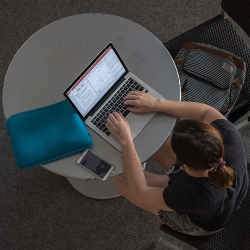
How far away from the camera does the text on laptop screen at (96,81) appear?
4.09 ft

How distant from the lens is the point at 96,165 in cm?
126

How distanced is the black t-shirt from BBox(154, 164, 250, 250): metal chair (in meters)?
0.09

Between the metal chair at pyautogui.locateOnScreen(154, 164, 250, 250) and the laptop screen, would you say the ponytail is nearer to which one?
the metal chair at pyautogui.locateOnScreen(154, 164, 250, 250)

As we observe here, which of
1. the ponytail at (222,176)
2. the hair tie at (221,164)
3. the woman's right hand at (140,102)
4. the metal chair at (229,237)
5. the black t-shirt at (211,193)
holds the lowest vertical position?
the metal chair at (229,237)

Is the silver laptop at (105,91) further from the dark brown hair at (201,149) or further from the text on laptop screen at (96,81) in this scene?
the dark brown hair at (201,149)

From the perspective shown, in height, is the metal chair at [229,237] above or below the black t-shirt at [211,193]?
below

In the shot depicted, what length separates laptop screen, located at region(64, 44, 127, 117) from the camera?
4.07 ft

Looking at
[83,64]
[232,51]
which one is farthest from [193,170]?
[232,51]

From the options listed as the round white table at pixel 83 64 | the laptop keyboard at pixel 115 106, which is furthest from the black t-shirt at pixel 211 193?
the laptop keyboard at pixel 115 106

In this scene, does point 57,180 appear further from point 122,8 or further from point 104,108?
point 122,8

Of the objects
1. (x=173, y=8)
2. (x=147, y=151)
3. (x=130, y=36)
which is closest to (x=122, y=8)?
(x=173, y=8)

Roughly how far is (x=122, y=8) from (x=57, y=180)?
3.83ft

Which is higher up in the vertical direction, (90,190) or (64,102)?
(64,102)

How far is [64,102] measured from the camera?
133cm
